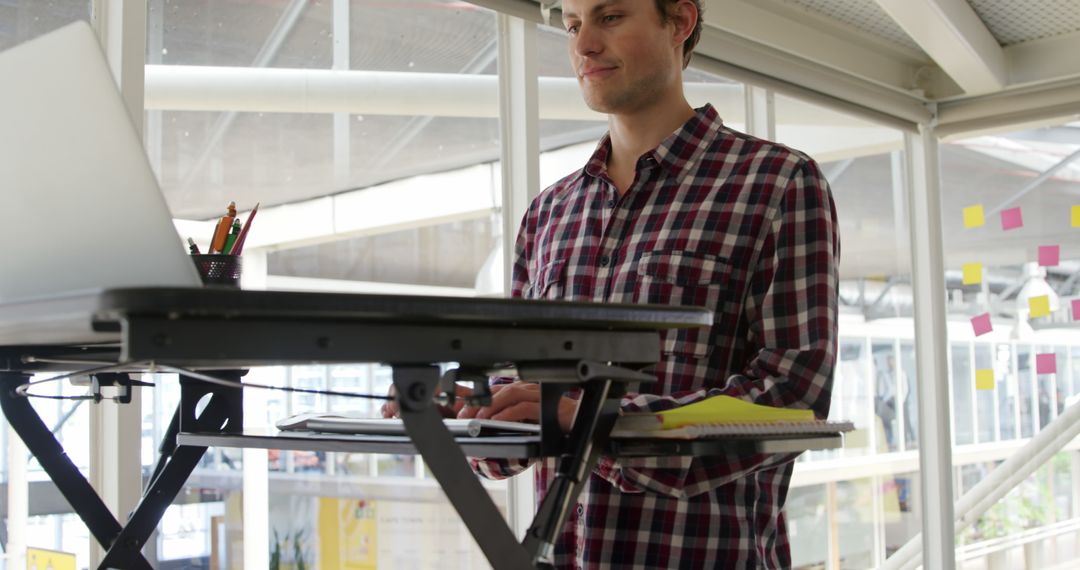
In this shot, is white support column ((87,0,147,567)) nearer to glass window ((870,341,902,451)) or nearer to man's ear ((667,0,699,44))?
man's ear ((667,0,699,44))

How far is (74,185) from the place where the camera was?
0.90 m

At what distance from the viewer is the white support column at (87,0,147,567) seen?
204 centimetres

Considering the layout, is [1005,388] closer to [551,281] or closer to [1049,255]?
[1049,255]

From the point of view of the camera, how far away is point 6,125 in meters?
0.97

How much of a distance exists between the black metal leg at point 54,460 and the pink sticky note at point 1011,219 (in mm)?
4044

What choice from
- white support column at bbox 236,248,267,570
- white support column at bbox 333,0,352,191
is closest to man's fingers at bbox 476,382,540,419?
white support column at bbox 236,248,267,570

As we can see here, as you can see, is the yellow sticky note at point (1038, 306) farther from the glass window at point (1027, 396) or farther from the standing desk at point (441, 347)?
the standing desk at point (441, 347)

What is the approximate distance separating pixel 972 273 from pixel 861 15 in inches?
53.8

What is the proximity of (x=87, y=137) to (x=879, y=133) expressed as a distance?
13.3 ft

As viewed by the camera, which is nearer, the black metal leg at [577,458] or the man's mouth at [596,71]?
the black metal leg at [577,458]

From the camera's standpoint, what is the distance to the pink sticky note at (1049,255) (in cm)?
441

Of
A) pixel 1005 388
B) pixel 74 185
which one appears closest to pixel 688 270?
pixel 74 185

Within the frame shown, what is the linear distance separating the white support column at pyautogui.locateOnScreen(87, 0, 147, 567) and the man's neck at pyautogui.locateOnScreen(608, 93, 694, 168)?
97 cm

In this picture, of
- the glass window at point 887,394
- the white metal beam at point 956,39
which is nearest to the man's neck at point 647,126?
the white metal beam at point 956,39
